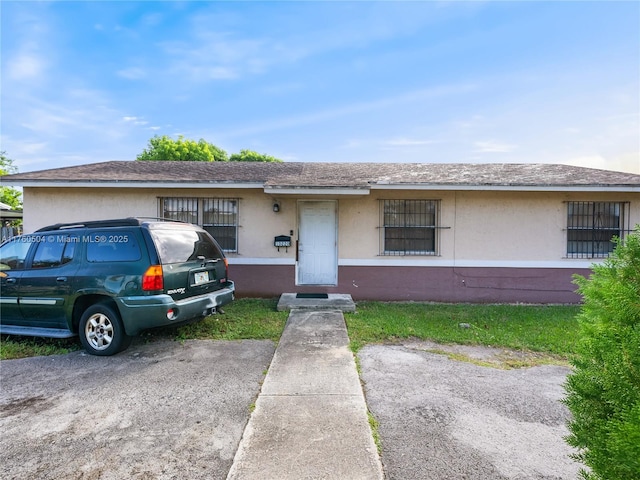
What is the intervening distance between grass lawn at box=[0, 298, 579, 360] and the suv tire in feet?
1.75

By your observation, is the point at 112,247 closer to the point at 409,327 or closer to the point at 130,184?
the point at 130,184

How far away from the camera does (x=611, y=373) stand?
1.47 meters

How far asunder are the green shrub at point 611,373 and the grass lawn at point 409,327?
349cm

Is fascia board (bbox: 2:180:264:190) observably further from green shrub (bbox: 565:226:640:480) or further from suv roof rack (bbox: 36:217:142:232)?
green shrub (bbox: 565:226:640:480)

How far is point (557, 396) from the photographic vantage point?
3.60 m

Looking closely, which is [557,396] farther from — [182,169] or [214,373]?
[182,169]

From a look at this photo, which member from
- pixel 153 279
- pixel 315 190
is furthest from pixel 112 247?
pixel 315 190

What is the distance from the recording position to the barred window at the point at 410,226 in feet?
27.6

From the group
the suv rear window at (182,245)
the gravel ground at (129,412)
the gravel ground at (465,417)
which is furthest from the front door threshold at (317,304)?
the gravel ground at (465,417)

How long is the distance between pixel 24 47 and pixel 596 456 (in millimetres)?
12587

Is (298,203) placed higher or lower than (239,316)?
higher

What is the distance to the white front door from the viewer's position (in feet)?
27.8

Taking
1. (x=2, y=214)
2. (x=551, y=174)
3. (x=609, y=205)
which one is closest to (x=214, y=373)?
(x=551, y=174)

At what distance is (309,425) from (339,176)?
21.2 feet
